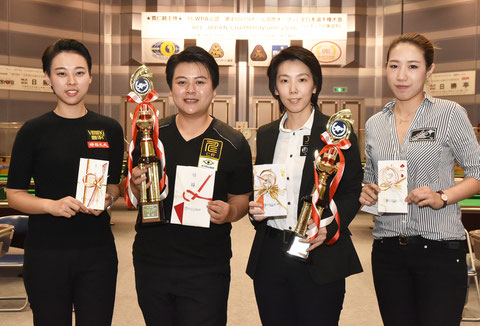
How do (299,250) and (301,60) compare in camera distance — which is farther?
(301,60)

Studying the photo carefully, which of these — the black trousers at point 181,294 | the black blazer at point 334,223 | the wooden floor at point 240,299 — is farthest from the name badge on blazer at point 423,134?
the wooden floor at point 240,299

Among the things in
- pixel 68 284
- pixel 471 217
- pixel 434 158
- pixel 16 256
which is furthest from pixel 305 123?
pixel 471 217

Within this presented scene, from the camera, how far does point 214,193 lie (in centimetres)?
217

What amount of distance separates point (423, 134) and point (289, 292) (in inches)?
34.1

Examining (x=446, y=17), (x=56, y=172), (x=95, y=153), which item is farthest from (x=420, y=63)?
(x=446, y=17)

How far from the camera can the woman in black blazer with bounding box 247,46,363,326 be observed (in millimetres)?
2094

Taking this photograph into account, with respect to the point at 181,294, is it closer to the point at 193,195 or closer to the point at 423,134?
the point at 193,195

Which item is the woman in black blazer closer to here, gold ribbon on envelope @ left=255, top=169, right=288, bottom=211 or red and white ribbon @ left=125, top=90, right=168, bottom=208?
gold ribbon on envelope @ left=255, top=169, right=288, bottom=211

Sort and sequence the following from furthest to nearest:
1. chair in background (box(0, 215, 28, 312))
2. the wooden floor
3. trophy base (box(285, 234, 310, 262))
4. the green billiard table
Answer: the green billiard table < chair in background (box(0, 215, 28, 312)) < the wooden floor < trophy base (box(285, 234, 310, 262))

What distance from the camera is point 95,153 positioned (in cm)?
219

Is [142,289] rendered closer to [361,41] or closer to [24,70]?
[24,70]

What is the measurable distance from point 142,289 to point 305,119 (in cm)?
98

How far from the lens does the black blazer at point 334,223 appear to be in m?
2.09

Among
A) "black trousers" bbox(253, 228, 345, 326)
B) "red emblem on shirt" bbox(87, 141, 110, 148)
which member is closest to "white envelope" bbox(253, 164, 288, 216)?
"black trousers" bbox(253, 228, 345, 326)
